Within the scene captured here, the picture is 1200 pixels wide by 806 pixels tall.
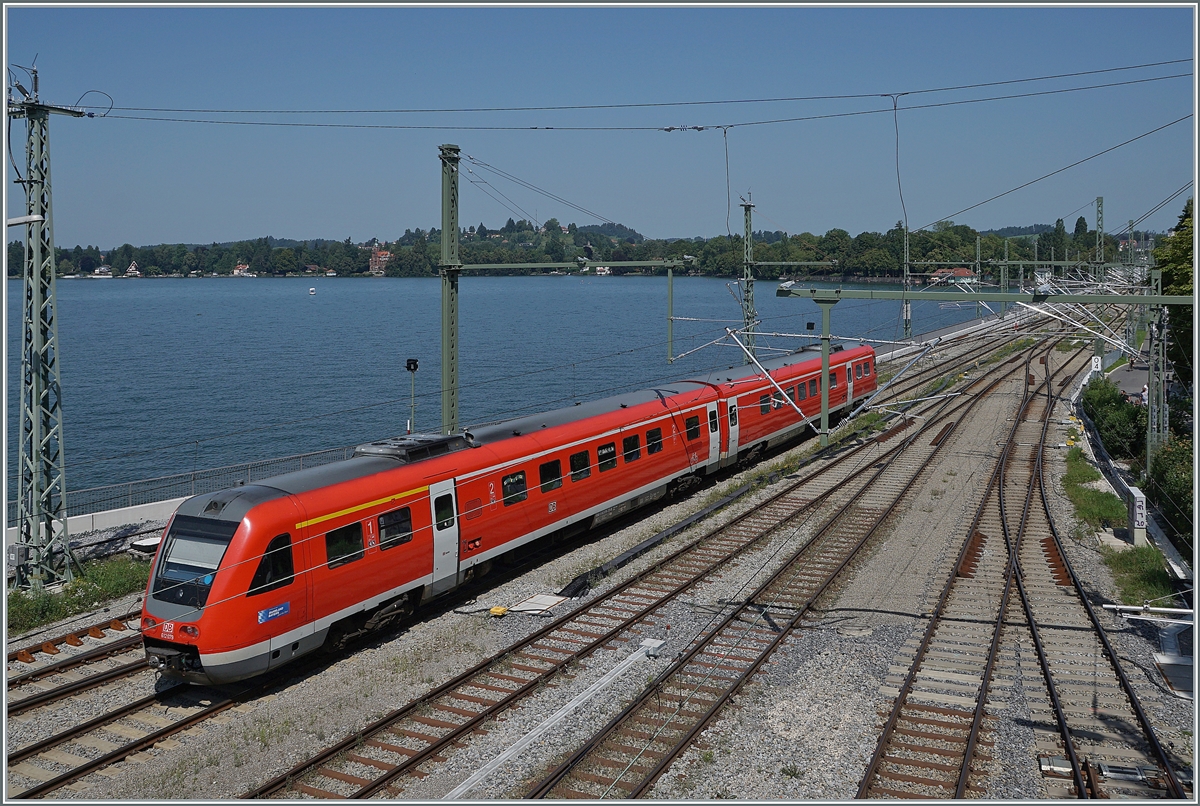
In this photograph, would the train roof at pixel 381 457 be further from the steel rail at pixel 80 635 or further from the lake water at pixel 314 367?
the lake water at pixel 314 367

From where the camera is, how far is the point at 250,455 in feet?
129

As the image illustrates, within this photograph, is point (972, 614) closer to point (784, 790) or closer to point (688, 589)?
point (688, 589)

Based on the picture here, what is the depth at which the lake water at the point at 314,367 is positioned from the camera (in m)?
42.3

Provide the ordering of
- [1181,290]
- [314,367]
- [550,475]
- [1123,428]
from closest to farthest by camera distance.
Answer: [550,475]
[1123,428]
[1181,290]
[314,367]

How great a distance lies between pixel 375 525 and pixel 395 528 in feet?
1.44

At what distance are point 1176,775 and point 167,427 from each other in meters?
44.2

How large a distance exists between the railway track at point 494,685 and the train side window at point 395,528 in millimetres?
2322

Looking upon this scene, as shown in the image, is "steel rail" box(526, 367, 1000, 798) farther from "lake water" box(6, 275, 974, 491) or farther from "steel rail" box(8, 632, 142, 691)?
"lake water" box(6, 275, 974, 491)

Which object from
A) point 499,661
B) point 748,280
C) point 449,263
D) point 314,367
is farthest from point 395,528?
point 314,367

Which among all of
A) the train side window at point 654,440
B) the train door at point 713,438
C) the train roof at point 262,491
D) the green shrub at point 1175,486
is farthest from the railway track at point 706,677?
the green shrub at point 1175,486

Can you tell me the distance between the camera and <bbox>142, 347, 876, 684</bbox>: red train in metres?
11.8

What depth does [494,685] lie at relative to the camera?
1238 cm

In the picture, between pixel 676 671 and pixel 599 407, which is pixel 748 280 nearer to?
pixel 599 407

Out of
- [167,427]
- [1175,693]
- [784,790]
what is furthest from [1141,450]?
[167,427]
